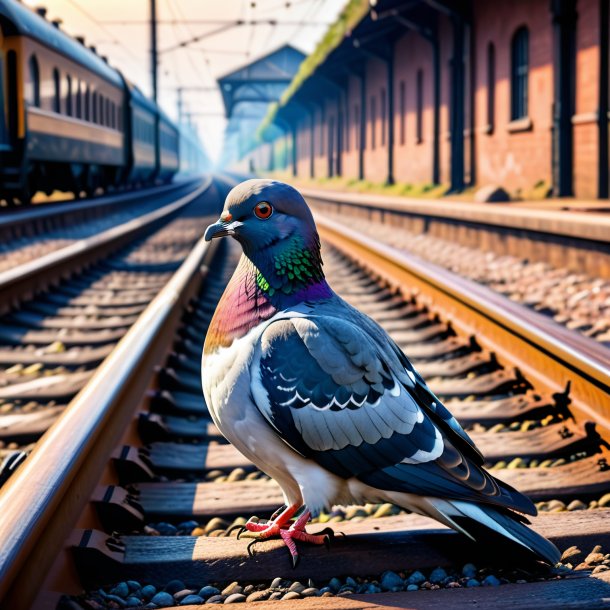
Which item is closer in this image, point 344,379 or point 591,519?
point 344,379

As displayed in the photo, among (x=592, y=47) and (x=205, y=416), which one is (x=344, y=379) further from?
(x=592, y=47)

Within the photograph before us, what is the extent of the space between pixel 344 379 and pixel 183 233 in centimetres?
1466

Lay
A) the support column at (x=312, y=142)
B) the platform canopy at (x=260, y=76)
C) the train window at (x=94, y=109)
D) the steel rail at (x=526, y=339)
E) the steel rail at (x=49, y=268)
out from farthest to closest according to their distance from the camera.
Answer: the platform canopy at (x=260, y=76), the support column at (x=312, y=142), the train window at (x=94, y=109), the steel rail at (x=49, y=268), the steel rail at (x=526, y=339)

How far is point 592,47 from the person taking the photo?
49.0 ft

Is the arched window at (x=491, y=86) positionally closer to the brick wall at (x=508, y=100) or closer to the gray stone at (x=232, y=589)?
the brick wall at (x=508, y=100)

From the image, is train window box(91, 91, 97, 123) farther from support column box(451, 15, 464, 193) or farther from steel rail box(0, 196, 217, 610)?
steel rail box(0, 196, 217, 610)

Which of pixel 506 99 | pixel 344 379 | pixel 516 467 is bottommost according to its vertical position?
pixel 516 467

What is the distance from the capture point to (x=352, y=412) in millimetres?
1831

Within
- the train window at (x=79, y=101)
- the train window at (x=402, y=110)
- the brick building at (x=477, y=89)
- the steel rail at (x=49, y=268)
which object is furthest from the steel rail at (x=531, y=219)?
the train window at (x=402, y=110)

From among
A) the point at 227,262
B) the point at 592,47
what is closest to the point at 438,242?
the point at 227,262

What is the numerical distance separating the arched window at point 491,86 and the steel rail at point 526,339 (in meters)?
14.2

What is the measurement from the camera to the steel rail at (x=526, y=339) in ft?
11.5

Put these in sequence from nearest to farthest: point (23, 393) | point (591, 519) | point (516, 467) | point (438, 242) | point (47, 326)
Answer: point (591, 519), point (516, 467), point (23, 393), point (47, 326), point (438, 242)

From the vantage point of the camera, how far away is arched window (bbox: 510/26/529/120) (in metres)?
19.4
